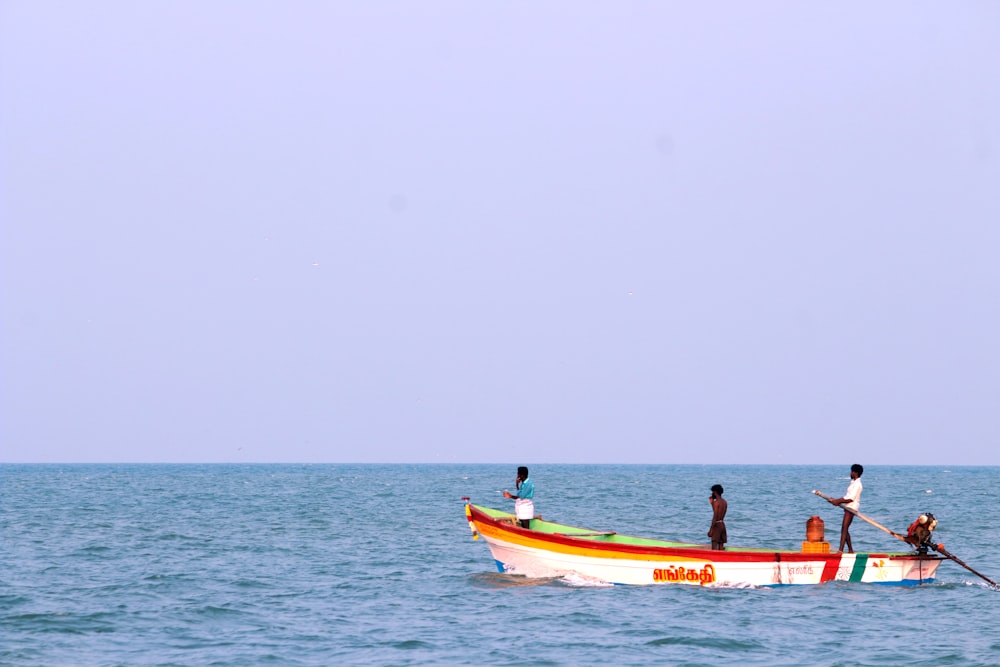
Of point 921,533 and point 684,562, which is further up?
point 921,533

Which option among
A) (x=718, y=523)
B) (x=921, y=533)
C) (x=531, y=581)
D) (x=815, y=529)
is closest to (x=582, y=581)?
(x=531, y=581)

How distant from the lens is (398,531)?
133 ft

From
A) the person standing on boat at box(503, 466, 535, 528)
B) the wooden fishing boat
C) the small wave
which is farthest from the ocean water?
the person standing on boat at box(503, 466, 535, 528)

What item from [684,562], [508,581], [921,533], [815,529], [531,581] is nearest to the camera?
[684,562]

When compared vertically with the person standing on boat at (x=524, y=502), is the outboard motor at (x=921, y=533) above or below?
below

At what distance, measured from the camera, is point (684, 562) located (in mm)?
23641

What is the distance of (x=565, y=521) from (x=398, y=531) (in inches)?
374

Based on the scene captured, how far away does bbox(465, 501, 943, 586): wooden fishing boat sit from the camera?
2362 cm

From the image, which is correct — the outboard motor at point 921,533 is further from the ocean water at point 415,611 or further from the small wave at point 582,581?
the small wave at point 582,581

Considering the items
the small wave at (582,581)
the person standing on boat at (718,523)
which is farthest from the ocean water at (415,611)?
the person standing on boat at (718,523)

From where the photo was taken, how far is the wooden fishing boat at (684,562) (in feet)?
77.5

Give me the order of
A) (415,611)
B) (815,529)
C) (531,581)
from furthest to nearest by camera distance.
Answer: (531,581)
(815,529)
(415,611)

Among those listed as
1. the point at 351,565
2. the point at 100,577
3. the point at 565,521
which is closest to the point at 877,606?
the point at 351,565

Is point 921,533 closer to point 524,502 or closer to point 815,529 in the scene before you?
point 815,529
